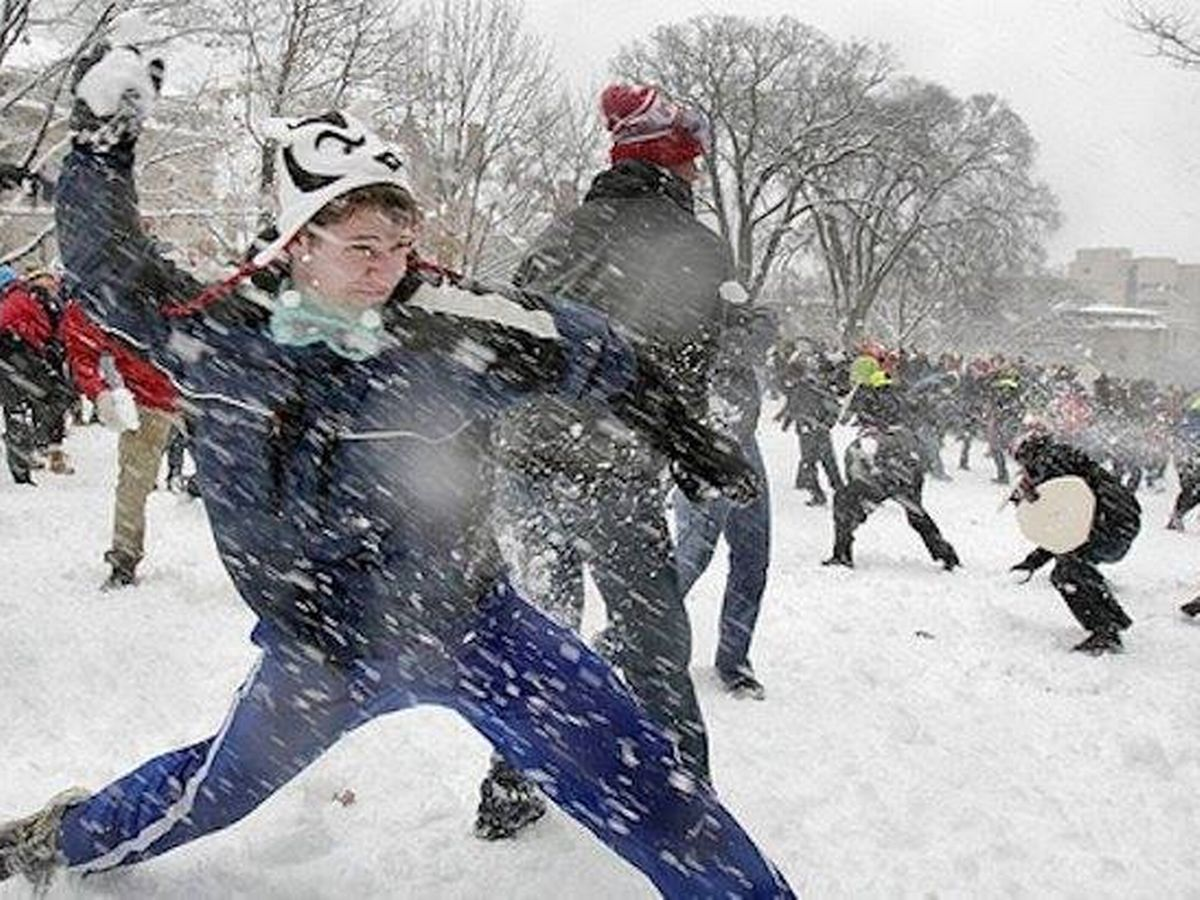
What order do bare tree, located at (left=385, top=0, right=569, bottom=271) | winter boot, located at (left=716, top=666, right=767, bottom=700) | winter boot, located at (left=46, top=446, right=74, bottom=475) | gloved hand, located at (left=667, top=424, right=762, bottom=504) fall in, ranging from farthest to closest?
bare tree, located at (left=385, top=0, right=569, bottom=271), winter boot, located at (left=46, top=446, right=74, bottom=475), winter boot, located at (left=716, top=666, right=767, bottom=700), gloved hand, located at (left=667, top=424, right=762, bottom=504)

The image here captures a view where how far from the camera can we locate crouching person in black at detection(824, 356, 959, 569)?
26.9 feet

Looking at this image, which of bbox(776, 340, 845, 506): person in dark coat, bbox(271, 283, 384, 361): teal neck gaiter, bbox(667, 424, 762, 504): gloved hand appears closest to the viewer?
bbox(271, 283, 384, 361): teal neck gaiter

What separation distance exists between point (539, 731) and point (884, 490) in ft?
22.1

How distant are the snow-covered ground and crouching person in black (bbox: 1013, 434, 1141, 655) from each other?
0.56 feet

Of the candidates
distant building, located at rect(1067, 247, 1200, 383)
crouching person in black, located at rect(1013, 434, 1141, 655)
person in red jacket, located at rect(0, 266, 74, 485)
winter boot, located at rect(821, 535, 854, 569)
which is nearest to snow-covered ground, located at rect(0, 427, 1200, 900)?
crouching person in black, located at rect(1013, 434, 1141, 655)

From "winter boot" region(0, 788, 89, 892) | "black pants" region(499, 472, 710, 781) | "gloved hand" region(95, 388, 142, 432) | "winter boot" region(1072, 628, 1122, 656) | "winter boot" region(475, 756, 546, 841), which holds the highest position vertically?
"gloved hand" region(95, 388, 142, 432)

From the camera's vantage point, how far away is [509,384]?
6.89ft

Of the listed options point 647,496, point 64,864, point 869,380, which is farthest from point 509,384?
point 869,380

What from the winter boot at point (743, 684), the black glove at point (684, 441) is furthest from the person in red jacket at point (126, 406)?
the winter boot at point (743, 684)

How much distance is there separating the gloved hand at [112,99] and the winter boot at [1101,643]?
17.0 ft

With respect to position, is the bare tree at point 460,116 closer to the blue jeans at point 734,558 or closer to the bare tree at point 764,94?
the bare tree at point 764,94

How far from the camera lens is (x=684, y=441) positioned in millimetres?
2250

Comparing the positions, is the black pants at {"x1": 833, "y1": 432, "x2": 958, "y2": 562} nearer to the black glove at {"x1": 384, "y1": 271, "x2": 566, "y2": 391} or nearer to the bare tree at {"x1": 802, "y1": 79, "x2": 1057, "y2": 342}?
the black glove at {"x1": 384, "y1": 271, "x2": 566, "y2": 391}

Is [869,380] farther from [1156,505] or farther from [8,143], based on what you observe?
[8,143]
